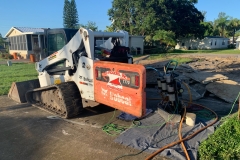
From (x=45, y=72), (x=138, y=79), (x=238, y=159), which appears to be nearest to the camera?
(x=238, y=159)

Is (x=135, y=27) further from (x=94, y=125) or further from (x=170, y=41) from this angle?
(x=94, y=125)

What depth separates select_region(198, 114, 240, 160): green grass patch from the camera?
3471mm

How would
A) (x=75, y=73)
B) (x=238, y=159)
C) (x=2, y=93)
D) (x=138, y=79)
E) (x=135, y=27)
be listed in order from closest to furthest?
(x=238, y=159)
(x=138, y=79)
(x=75, y=73)
(x=2, y=93)
(x=135, y=27)

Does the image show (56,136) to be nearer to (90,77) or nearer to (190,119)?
(90,77)

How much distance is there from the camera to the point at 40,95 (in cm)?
636

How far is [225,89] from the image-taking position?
713cm

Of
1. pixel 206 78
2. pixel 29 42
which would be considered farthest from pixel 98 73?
pixel 29 42

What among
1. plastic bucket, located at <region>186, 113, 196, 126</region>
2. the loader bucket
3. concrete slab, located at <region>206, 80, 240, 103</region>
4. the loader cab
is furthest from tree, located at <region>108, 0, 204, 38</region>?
plastic bucket, located at <region>186, 113, 196, 126</region>

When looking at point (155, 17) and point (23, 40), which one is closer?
point (23, 40)

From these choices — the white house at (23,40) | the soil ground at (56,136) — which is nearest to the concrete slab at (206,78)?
the soil ground at (56,136)

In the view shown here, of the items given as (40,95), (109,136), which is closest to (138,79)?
(109,136)

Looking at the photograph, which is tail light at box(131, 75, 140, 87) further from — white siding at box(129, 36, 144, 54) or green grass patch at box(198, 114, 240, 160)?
white siding at box(129, 36, 144, 54)

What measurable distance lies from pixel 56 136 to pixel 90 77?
1501 mm

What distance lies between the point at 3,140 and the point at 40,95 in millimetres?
2242
